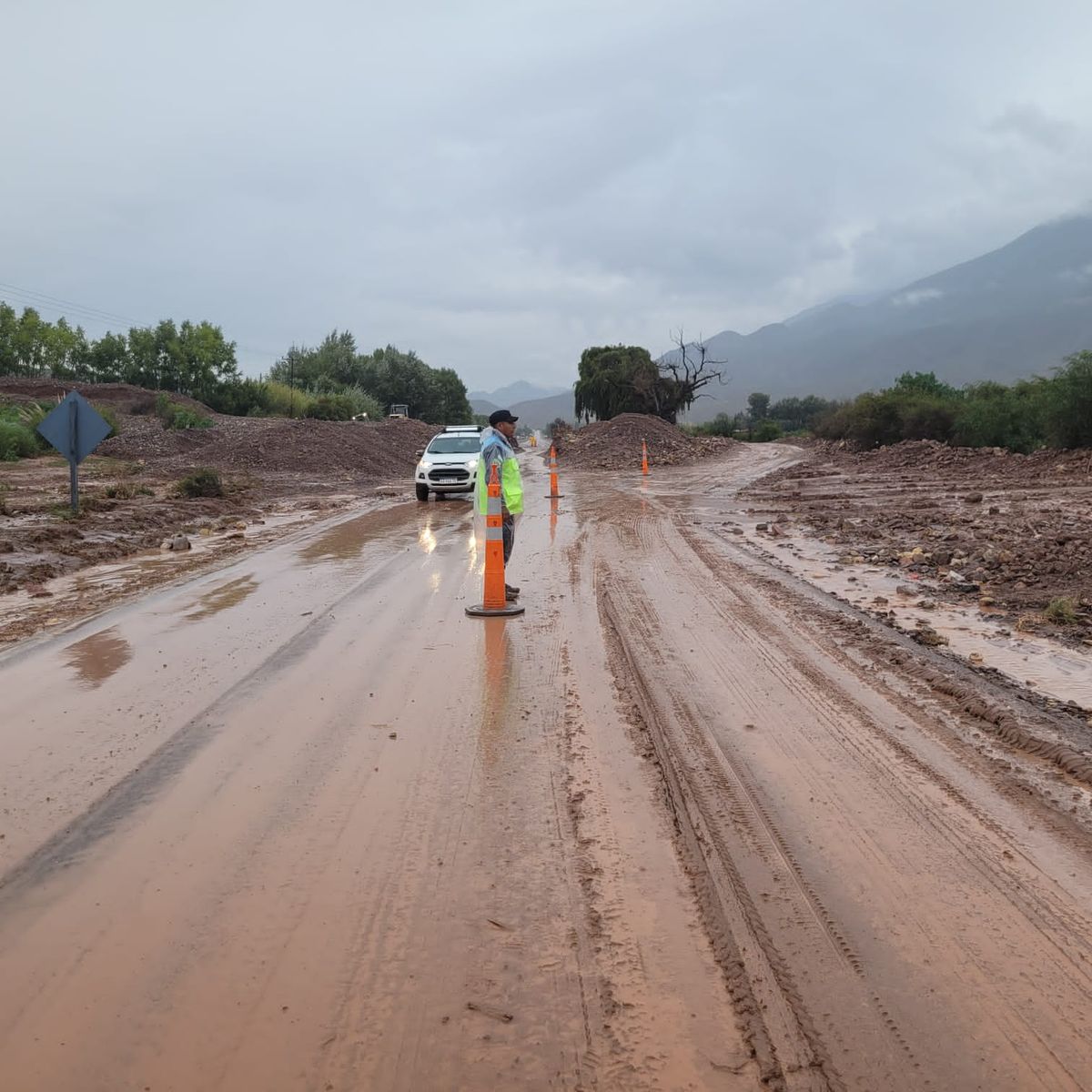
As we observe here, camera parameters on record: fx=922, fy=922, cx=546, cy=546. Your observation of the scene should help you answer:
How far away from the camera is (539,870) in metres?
3.58

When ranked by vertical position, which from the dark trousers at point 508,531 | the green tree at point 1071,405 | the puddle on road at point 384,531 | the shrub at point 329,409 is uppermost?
the shrub at point 329,409

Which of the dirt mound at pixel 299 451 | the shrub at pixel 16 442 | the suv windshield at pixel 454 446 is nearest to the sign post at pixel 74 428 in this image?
the suv windshield at pixel 454 446

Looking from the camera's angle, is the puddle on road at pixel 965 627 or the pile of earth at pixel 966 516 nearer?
Answer: the puddle on road at pixel 965 627

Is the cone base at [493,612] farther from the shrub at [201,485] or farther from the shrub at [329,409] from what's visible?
the shrub at [329,409]

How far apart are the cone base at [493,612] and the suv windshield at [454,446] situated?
592 inches

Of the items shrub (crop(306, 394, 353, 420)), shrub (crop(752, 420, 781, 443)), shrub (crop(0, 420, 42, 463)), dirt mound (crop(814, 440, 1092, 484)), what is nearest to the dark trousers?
dirt mound (crop(814, 440, 1092, 484))

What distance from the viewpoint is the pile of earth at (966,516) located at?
9.70 metres

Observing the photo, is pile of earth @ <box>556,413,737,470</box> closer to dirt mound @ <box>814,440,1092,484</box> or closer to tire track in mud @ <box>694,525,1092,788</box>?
dirt mound @ <box>814,440,1092,484</box>

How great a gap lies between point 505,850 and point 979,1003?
5.80ft

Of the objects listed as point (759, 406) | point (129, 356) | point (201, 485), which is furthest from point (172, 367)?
point (759, 406)

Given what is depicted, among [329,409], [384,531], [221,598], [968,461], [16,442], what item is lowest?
[221,598]

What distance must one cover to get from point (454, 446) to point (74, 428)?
1030cm

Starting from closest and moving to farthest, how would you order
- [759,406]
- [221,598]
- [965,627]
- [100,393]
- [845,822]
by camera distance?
[845,822], [965,627], [221,598], [100,393], [759,406]

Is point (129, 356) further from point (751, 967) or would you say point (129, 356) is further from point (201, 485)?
point (751, 967)
